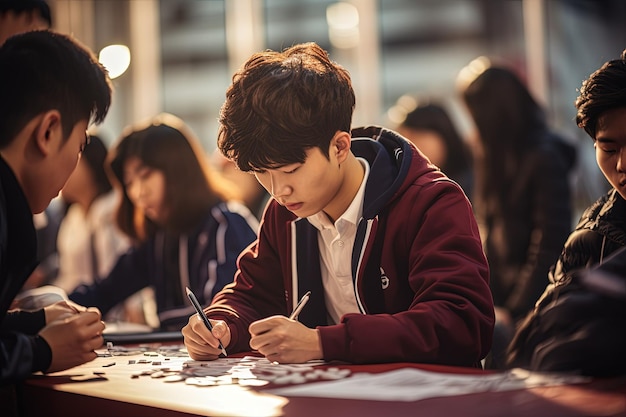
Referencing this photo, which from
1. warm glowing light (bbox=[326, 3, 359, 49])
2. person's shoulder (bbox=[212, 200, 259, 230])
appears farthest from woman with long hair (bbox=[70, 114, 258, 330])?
warm glowing light (bbox=[326, 3, 359, 49])

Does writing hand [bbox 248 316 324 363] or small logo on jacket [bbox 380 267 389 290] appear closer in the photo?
writing hand [bbox 248 316 324 363]

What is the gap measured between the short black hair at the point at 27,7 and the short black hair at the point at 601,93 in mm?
1547

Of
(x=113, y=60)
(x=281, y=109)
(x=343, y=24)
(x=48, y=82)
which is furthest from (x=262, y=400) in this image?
(x=343, y=24)

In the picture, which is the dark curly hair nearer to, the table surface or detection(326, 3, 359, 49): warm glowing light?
the table surface

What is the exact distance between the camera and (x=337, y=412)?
977 millimetres

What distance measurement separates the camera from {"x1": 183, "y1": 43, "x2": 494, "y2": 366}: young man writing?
134 cm

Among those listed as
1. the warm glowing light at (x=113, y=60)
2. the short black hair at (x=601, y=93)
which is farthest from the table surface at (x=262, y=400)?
Answer: the warm glowing light at (x=113, y=60)

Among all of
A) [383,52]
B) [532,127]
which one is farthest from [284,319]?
[383,52]

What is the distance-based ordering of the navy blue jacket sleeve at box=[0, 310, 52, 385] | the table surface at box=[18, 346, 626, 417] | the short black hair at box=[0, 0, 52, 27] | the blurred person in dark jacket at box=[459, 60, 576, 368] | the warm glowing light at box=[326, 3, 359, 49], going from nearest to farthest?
1. the table surface at box=[18, 346, 626, 417]
2. the navy blue jacket sleeve at box=[0, 310, 52, 385]
3. the short black hair at box=[0, 0, 52, 27]
4. the blurred person in dark jacket at box=[459, 60, 576, 368]
5. the warm glowing light at box=[326, 3, 359, 49]

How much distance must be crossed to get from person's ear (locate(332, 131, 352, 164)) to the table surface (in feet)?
1.42

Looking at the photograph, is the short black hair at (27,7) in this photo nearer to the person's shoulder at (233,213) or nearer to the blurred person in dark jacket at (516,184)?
the person's shoulder at (233,213)

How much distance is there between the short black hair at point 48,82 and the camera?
1.42m

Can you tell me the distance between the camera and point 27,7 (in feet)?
7.54

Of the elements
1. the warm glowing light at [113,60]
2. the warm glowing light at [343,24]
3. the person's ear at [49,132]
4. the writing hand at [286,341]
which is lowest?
the writing hand at [286,341]
